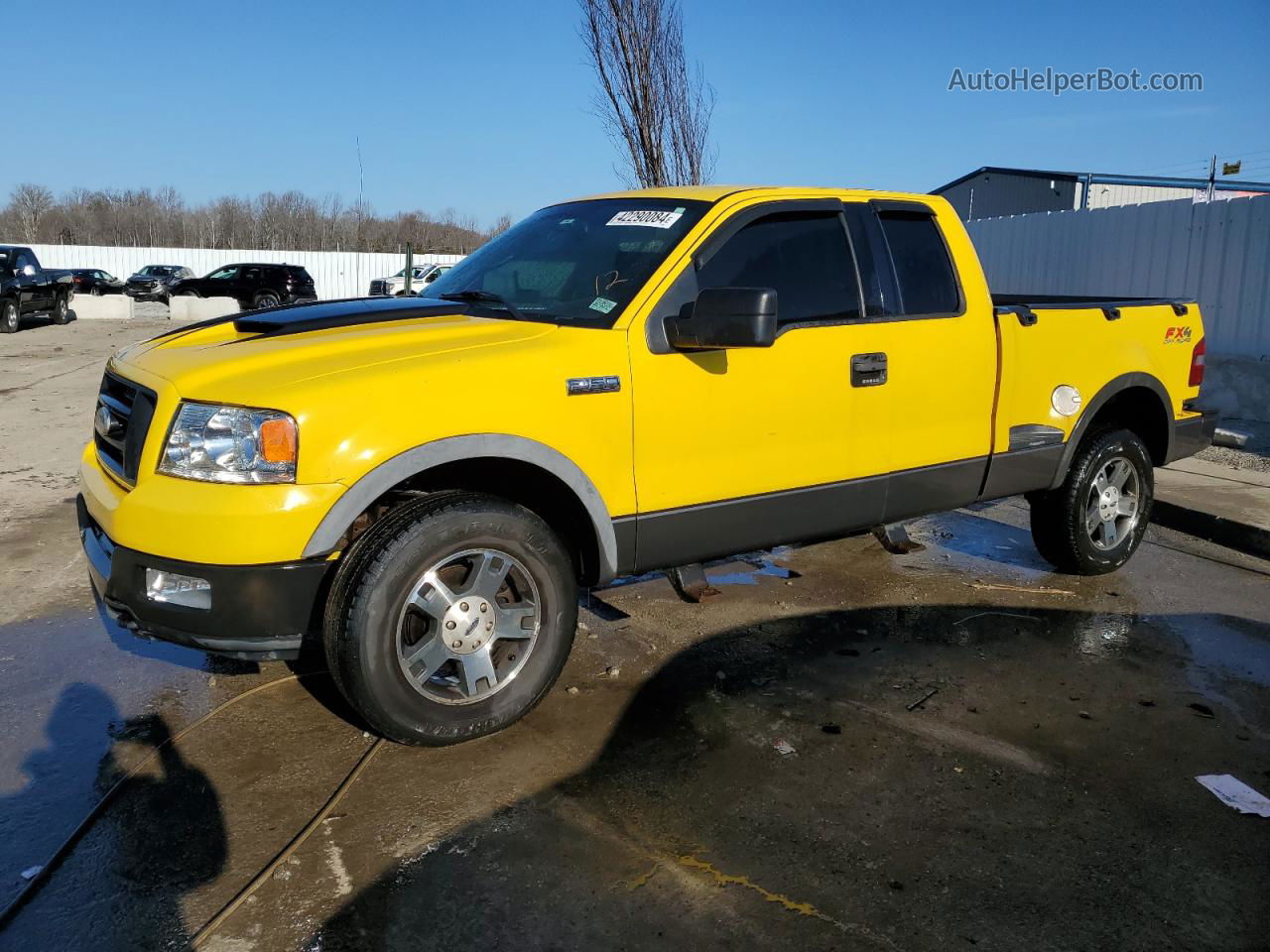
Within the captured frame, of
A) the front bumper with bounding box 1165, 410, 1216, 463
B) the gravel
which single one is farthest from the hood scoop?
the gravel

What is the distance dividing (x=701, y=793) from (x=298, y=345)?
2.01 m

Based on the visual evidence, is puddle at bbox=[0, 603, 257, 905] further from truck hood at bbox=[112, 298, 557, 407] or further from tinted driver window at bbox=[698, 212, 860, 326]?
tinted driver window at bbox=[698, 212, 860, 326]

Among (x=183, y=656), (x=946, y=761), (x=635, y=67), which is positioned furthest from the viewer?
(x=635, y=67)

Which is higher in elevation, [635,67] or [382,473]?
[635,67]

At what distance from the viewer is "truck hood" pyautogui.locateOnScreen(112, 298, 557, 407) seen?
311 cm

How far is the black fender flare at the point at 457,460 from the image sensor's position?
3072 millimetres

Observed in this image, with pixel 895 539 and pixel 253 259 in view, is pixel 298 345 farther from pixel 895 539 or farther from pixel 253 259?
pixel 253 259

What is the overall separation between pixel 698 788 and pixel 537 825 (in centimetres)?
55

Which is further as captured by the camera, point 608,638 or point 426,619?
point 608,638

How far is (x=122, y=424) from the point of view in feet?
11.5

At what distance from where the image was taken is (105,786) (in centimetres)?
319

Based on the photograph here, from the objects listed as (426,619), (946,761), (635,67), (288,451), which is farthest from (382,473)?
(635,67)

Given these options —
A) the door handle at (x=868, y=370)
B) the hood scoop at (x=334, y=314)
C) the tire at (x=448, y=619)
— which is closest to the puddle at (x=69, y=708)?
the tire at (x=448, y=619)

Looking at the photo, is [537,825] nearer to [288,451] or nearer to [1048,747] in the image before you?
[288,451]
